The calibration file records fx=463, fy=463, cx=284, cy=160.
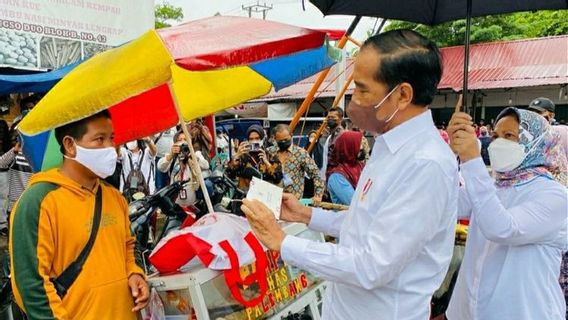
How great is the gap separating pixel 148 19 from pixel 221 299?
25.8 ft

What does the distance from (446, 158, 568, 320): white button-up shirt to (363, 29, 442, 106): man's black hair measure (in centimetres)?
55

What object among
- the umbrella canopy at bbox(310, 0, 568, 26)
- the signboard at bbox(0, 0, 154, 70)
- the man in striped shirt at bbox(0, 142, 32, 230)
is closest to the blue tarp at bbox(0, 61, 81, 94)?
the man in striped shirt at bbox(0, 142, 32, 230)

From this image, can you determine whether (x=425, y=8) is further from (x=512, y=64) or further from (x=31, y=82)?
(x=512, y=64)

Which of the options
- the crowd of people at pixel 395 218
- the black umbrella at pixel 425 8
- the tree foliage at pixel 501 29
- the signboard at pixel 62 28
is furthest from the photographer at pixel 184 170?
the tree foliage at pixel 501 29

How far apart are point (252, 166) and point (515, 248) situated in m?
2.96

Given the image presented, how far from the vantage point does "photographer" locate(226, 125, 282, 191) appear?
174 inches

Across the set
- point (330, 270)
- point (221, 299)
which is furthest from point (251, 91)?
point (330, 270)

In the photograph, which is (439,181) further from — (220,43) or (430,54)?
(220,43)

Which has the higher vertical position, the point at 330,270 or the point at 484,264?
the point at 330,270

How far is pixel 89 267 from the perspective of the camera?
188 cm

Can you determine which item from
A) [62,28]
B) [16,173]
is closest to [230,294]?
[16,173]

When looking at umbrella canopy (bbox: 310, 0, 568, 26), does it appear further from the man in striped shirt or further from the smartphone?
the man in striped shirt

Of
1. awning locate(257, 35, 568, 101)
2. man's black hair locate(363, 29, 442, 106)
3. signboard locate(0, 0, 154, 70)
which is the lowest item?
awning locate(257, 35, 568, 101)

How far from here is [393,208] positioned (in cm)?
138
